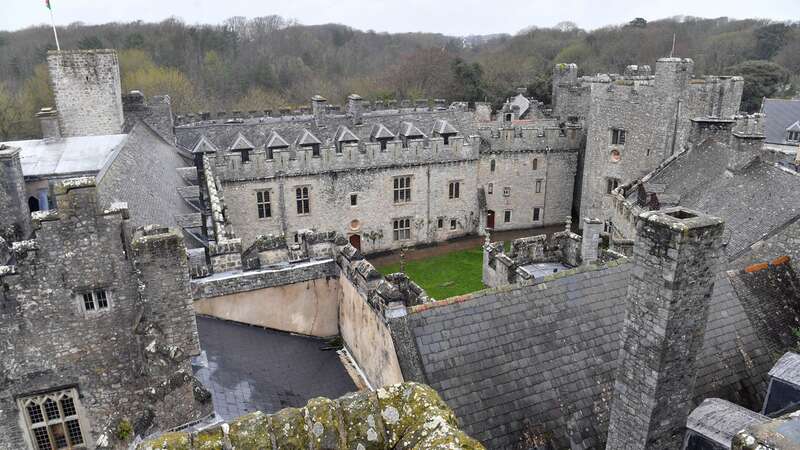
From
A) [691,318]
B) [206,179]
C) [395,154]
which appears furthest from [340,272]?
[395,154]

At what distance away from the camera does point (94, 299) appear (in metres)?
8.04

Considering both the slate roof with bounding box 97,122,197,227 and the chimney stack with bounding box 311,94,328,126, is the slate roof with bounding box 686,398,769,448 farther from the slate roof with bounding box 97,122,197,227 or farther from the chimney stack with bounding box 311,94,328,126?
the chimney stack with bounding box 311,94,328,126

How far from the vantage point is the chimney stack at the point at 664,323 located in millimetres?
6871

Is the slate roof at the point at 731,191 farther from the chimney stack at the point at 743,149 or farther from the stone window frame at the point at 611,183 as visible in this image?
the stone window frame at the point at 611,183

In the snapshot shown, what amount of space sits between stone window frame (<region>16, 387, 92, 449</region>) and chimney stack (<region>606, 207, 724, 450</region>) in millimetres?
8129

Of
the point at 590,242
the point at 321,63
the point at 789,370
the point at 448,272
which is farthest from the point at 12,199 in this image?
the point at 321,63

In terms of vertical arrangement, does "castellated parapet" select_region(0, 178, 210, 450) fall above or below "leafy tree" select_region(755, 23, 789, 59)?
below

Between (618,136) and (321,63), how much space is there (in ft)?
197

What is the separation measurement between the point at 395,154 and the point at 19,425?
73.4 feet

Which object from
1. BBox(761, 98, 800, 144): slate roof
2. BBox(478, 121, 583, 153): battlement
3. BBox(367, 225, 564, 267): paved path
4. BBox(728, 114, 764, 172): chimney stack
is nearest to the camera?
BBox(728, 114, 764, 172): chimney stack

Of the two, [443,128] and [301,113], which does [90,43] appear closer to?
[301,113]

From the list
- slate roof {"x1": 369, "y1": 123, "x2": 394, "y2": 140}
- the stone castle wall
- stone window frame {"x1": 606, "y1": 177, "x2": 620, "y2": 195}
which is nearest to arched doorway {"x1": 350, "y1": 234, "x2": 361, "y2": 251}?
slate roof {"x1": 369, "y1": 123, "x2": 394, "y2": 140}

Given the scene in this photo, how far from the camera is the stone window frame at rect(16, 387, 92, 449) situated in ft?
27.3

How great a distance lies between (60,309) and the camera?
793 centimetres
